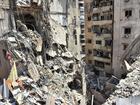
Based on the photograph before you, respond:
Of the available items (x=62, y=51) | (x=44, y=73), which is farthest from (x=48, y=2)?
(x=44, y=73)

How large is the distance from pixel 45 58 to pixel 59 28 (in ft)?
15.3

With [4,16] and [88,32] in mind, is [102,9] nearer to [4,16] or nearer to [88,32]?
[88,32]

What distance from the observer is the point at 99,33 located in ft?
99.3

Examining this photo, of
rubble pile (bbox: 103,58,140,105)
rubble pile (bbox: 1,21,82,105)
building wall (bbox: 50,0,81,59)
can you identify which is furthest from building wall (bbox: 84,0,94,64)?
rubble pile (bbox: 103,58,140,105)

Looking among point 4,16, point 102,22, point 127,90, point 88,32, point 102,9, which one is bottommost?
point 127,90

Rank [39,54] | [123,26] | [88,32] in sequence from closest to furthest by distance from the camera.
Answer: [39,54] → [123,26] → [88,32]

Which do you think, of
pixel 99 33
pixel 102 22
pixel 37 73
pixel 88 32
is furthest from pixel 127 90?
pixel 88 32

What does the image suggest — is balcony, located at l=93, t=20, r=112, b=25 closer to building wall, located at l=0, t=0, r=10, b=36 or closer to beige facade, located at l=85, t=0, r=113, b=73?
beige facade, located at l=85, t=0, r=113, b=73

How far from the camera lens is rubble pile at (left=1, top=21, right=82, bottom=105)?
16469 millimetres

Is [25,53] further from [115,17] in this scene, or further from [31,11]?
[115,17]

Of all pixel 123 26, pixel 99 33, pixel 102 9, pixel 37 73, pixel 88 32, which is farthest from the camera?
pixel 88 32

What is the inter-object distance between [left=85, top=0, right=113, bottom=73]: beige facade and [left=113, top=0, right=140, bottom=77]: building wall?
3.63 feet

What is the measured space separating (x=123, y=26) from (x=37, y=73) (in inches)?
505

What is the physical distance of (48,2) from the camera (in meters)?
23.0
